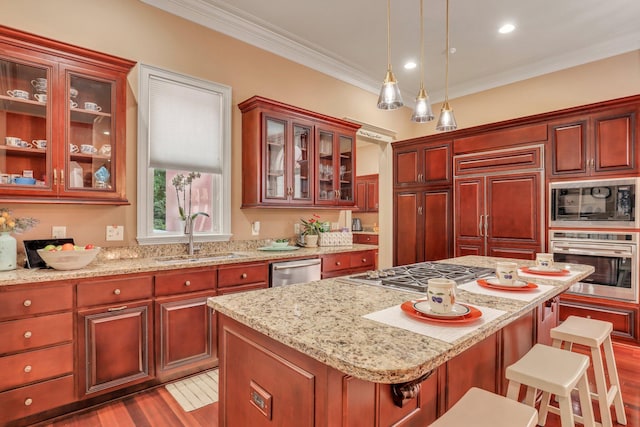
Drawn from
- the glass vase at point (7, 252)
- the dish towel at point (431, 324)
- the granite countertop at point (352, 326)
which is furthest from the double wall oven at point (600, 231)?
the glass vase at point (7, 252)

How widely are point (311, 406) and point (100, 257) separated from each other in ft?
7.48

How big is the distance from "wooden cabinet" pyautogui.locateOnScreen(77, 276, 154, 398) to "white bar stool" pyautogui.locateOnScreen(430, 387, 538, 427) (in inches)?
76.0

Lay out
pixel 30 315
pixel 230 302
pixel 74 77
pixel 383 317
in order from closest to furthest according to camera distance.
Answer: pixel 383 317
pixel 230 302
pixel 30 315
pixel 74 77

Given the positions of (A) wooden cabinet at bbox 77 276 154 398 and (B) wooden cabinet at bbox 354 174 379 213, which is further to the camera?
(B) wooden cabinet at bbox 354 174 379 213

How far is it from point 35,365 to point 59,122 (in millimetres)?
1476

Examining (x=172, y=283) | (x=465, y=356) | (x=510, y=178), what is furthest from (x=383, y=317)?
(x=510, y=178)

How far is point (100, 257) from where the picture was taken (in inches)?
98.0

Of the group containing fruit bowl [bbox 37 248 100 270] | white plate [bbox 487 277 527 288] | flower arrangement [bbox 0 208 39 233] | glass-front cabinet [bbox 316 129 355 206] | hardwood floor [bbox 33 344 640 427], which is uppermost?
glass-front cabinet [bbox 316 129 355 206]

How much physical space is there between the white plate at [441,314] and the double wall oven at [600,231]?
2.91m

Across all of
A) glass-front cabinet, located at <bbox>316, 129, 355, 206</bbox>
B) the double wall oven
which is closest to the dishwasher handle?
glass-front cabinet, located at <bbox>316, 129, 355, 206</bbox>

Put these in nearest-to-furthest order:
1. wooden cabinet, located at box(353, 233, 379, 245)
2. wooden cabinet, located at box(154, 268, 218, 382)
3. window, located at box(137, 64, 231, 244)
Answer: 1. wooden cabinet, located at box(154, 268, 218, 382)
2. window, located at box(137, 64, 231, 244)
3. wooden cabinet, located at box(353, 233, 379, 245)

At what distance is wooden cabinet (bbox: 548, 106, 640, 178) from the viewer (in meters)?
3.02

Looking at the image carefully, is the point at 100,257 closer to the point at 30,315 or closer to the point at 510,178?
the point at 30,315

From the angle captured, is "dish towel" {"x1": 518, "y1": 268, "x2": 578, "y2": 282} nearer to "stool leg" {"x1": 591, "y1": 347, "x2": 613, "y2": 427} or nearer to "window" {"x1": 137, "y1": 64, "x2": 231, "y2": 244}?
"stool leg" {"x1": 591, "y1": 347, "x2": 613, "y2": 427}
